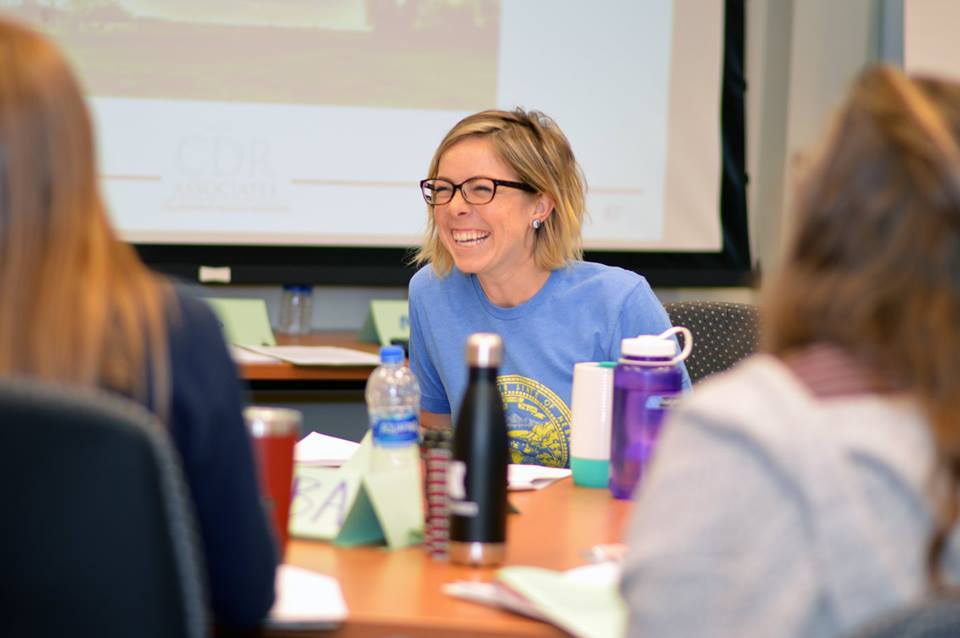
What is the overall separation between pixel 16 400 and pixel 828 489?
1.90ft

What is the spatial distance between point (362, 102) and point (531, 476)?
6.74 ft

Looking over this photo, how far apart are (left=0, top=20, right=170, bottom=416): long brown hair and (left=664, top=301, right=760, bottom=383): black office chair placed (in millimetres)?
1712

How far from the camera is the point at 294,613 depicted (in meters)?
1.19

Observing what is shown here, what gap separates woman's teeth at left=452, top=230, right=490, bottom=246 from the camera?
8.03ft

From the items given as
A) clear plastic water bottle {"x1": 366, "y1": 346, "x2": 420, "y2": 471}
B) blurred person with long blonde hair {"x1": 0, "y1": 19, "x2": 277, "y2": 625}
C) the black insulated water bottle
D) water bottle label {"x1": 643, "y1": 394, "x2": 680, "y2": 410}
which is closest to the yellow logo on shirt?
clear plastic water bottle {"x1": 366, "y1": 346, "x2": 420, "y2": 471}

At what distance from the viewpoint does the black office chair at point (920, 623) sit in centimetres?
77

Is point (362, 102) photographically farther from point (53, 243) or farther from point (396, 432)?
point (53, 243)

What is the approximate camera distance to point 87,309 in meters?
0.99

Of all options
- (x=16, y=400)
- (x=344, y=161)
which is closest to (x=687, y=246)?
(x=344, y=161)

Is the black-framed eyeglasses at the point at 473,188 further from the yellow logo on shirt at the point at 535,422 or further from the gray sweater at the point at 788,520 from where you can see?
the gray sweater at the point at 788,520

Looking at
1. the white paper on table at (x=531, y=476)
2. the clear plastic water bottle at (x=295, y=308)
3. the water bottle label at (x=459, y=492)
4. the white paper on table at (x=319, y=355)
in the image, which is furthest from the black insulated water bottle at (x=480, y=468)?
the clear plastic water bottle at (x=295, y=308)

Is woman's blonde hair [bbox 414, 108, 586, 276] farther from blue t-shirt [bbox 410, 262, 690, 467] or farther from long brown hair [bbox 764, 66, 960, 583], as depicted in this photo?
long brown hair [bbox 764, 66, 960, 583]

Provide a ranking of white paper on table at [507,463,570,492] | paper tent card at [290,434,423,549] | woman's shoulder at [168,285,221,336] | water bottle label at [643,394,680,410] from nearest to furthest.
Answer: woman's shoulder at [168,285,221,336], paper tent card at [290,434,423,549], water bottle label at [643,394,680,410], white paper on table at [507,463,570,492]

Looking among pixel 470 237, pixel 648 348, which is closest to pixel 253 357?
pixel 470 237
